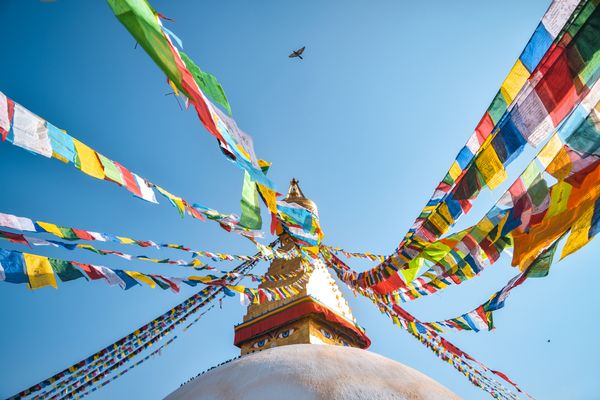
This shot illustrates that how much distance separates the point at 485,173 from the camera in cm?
354

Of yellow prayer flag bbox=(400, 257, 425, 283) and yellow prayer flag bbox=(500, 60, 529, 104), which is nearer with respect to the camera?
yellow prayer flag bbox=(500, 60, 529, 104)

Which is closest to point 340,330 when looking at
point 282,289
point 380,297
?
point 380,297

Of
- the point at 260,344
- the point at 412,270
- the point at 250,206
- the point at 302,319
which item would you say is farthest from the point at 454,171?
the point at 260,344

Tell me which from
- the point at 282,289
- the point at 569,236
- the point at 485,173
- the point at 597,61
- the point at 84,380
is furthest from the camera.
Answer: the point at 282,289

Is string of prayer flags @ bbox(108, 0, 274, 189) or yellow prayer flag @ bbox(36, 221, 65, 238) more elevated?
yellow prayer flag @ bbox(36, 221, 65, 238)

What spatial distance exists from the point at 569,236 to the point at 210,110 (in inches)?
129

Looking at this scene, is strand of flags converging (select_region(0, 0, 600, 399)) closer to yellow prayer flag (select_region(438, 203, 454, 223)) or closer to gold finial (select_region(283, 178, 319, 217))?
yellow prayer flag (select_region(438, 203, 454, 223))

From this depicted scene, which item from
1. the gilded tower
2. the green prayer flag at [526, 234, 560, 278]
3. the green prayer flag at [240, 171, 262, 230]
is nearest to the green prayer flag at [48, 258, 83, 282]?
the green prayer flag at [240, 171, 262, 230]

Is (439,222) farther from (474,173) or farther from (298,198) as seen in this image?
(298,198)

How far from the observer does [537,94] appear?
2.93m

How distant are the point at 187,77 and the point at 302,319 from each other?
16.1 feet

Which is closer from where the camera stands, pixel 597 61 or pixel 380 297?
pixel 597 61

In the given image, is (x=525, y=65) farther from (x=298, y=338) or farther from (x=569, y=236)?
(x=298, y=338)

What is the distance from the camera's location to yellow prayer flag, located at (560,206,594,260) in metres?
2.98
